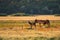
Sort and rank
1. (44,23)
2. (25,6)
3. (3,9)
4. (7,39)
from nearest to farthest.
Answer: (7,39) → (44,23) → (3,9) → (25,6)

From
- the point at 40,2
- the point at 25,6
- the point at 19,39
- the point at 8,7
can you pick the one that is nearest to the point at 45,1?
the point at 40,2

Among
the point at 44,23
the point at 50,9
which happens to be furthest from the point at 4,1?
the point at 44,23

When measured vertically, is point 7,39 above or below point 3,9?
above

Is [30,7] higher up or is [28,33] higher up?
[28,33]

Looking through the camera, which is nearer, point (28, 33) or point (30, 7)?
point (28, 33)

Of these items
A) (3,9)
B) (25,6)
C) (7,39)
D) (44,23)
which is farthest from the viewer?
(25,6)

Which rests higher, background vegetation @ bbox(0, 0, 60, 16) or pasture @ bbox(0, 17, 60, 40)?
pasture @ bbox(0, 17, 60, 40)

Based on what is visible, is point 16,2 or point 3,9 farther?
point 16,2

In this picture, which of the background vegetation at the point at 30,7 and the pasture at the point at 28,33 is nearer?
the pasture at the point at 28,33

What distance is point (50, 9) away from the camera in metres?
107

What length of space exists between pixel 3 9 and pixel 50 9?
69.0ft

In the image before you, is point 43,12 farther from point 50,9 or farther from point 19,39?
point 19,39

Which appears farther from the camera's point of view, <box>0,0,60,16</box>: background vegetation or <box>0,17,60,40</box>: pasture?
<box>0,0,60,16</box>: background vegetation

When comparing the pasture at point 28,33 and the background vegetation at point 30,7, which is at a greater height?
the pasture at point 28,33
